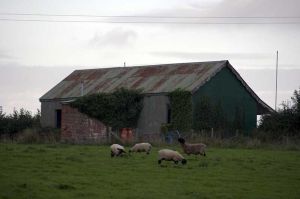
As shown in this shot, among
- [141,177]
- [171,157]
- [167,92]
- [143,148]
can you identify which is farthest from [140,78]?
[141,177]

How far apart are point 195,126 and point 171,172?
→ 26.0m

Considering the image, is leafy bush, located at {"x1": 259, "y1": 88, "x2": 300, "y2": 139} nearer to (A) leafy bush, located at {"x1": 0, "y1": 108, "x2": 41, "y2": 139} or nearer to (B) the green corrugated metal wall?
(B) the green corrugated metal wall

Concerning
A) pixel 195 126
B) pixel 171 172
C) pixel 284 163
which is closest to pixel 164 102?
pixel 195 126

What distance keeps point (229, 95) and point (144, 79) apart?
7.43 metres

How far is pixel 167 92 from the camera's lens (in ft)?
170

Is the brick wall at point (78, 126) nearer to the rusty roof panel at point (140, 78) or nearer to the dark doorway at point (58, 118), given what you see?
the rusty roof panel at point (140, 78)

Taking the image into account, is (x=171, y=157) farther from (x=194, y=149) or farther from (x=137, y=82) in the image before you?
(x=137, y=82)

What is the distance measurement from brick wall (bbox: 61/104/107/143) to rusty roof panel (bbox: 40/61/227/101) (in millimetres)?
4236

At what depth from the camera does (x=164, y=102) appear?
52.2 meters

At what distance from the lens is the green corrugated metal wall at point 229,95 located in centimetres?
5184

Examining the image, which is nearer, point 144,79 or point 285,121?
point 285,121

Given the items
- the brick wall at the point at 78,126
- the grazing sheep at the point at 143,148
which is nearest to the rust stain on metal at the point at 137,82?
the brick wall at the point at 78,126

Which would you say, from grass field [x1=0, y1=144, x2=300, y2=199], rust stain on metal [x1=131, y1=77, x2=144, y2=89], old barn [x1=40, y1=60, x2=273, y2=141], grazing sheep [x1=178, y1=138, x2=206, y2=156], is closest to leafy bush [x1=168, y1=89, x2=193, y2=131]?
old barn [x1=40, y1=60, x2=273, y2=141]

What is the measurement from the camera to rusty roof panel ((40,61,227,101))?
52.8m
